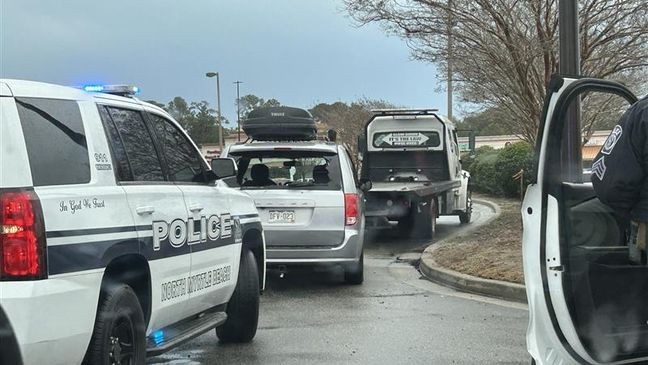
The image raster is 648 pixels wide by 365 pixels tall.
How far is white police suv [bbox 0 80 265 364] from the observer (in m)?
3.09

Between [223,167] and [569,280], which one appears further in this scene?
[223,167]

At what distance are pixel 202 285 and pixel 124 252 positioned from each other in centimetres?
109

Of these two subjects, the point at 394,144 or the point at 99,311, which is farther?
the point at 394,144

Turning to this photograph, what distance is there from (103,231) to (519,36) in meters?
8.47

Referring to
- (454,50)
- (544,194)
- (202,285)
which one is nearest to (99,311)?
(202,285)

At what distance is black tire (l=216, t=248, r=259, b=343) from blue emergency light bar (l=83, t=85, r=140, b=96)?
184 cm

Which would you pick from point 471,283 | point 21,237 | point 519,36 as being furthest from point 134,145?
point 519,36

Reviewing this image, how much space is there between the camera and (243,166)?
8625 millimetres

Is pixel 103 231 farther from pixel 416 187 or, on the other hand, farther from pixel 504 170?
pixel 504 170

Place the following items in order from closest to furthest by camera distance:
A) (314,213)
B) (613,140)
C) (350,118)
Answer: (613,140)
(314,213)
(350,118)

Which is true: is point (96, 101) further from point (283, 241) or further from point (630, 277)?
point (283, 241)

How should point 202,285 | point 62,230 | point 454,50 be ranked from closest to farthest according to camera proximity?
1. point 62,230
2. point 202,285
3. point 454,50

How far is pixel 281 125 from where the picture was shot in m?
9.41

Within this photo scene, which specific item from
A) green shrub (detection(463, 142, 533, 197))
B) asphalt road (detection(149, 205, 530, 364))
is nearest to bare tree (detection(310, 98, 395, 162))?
green shrub (detection(463, 142, 533, 197))
